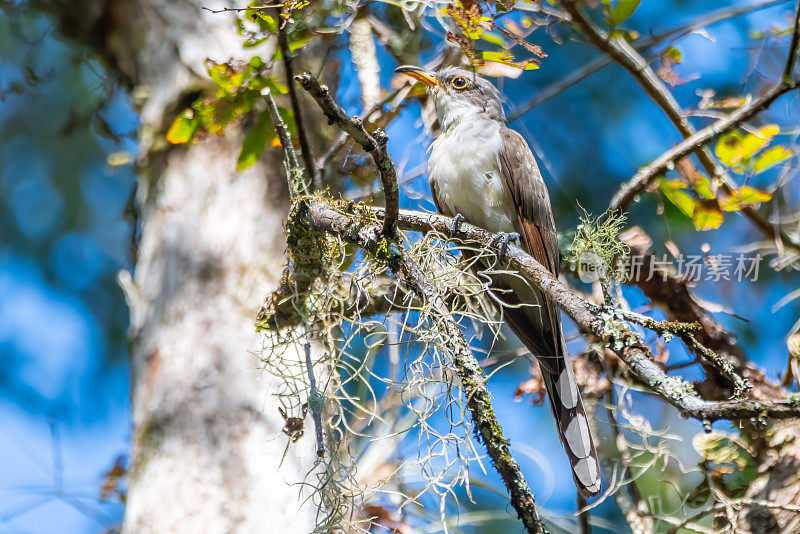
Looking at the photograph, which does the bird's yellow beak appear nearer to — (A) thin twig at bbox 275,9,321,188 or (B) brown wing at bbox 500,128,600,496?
(B) brown wing at bbox 500,128,600,496

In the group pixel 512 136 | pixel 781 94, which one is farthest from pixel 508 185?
pixel 781 94

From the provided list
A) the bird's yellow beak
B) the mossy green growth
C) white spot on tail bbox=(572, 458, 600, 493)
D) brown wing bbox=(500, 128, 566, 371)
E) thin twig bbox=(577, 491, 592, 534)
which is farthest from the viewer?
the bird's yellow beak

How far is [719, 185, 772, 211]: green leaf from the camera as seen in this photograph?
10.3 ft

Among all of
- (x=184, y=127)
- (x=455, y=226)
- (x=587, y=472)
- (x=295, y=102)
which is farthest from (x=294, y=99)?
(x=587, y=472)

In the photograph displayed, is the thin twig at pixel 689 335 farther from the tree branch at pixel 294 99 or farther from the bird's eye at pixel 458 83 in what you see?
the bird's eye at pixel 458 83

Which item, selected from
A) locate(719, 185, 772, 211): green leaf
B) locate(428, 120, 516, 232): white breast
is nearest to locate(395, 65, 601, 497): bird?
locate(428, 120, 516, 232): white breast

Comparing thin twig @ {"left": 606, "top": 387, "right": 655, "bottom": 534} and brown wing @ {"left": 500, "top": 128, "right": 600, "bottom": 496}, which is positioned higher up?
brown wing @ {"left": 500, "top": 128, "right": 600, "bottom": 496}

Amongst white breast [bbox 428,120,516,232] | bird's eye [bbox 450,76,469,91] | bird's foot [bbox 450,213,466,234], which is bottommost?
bird's foot [bbox 450,213,466,234]

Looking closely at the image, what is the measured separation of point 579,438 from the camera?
305 cm

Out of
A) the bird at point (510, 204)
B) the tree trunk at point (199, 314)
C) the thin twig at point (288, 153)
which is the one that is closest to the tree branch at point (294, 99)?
the thin twig at point (288, 153)

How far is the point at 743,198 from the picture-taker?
3170 millimetres

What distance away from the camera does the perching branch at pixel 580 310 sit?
1695 millimetres

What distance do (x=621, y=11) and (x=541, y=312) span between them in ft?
4.79

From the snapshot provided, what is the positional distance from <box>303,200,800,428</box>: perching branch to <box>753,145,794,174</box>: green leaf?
4.27 feet
